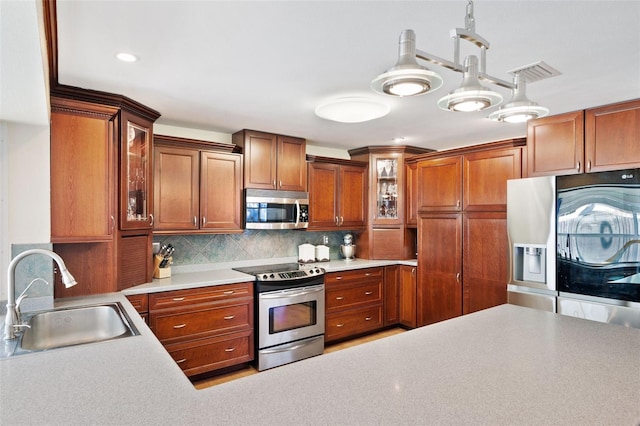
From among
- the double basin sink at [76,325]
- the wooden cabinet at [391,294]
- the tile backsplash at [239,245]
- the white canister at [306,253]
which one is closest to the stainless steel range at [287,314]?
the tile backsplash at [239,245]

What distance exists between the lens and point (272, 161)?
3932mm

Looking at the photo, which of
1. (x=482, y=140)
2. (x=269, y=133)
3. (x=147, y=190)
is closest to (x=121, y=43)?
(x=147, y=190)

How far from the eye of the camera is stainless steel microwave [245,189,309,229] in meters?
3.76

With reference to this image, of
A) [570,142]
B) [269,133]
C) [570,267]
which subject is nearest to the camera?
[570,267]

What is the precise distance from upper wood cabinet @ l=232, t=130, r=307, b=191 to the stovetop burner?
0.88 meters

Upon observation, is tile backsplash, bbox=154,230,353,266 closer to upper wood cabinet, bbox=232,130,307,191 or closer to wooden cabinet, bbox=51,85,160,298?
upper wood cabinet, bbox=232,130,307,191

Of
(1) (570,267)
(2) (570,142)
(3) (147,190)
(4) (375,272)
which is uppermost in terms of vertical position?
(2) (570,142)

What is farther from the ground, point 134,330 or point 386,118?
point 386,118

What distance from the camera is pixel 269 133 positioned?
3.90m

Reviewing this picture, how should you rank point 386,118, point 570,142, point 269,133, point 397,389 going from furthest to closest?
point 269,133, point 386,118, point 570,142, point 397,389

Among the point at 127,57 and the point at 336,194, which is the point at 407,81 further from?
the point at 336,194

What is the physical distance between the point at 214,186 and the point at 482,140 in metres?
3.19

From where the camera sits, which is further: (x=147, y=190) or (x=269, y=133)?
(x=269, y=133)

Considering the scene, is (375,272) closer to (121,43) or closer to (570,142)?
(570,142)
